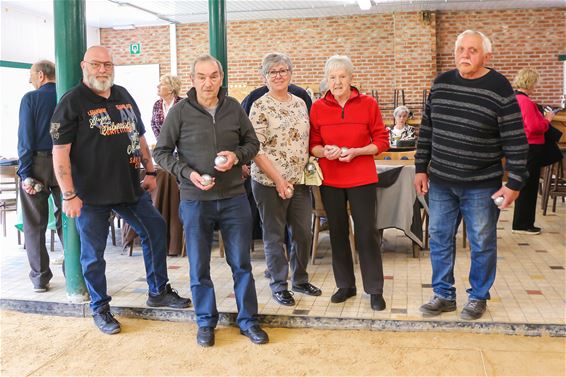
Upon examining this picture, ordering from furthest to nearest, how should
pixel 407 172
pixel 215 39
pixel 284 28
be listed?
pixel 284 28 → pixel 215 39 → pixel 407 172

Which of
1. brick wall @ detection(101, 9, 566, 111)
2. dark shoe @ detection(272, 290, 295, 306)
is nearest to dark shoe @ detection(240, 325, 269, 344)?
dark shoe @ detection(272, 290, 295, 306)

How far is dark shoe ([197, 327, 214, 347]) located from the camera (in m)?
3.79

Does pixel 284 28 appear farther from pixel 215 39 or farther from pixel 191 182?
pixel 191 182

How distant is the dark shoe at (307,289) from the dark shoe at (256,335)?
0.72 meters

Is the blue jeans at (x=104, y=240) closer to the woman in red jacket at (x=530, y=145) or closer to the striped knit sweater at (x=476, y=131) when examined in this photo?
the striped knit sweater at (x=476, y=131)

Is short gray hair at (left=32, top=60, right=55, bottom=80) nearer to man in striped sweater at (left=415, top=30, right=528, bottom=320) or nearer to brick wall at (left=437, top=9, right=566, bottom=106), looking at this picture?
man in striped sweater at (left=415, top=30, right=528, bottom=320)

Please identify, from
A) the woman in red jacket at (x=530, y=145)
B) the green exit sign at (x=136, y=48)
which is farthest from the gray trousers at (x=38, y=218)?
the green exit sign at (x=136, y=48)

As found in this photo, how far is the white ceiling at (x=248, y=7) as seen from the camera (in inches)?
460

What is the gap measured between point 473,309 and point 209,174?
1.78 metres

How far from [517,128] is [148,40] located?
38.9 ft

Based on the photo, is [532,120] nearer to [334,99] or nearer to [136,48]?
[334,99]

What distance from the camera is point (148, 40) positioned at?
14.3 meters

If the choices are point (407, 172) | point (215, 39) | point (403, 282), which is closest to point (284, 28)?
point (215, 39)

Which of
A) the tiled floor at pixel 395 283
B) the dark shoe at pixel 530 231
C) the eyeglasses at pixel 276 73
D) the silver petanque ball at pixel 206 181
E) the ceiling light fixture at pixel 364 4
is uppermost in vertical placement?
the ceiling light fixture at pixel 364 4
